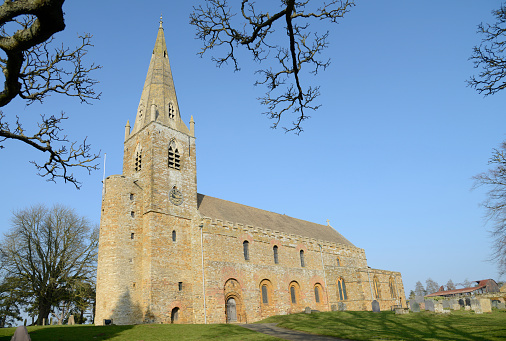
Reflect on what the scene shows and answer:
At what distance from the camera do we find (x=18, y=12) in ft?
19.2

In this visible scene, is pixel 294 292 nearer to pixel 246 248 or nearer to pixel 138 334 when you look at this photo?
pixel 246 248

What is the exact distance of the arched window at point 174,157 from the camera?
2993 centimetres

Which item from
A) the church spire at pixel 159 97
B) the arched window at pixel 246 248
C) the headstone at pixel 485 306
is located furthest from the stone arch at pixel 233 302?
the headstone at pixel 485 306

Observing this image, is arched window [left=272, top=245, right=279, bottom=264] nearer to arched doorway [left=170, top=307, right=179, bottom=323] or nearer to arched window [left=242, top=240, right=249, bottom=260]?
arched window [left=242, top=240, right=249, bottom=260]

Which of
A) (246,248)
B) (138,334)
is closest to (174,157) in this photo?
(246,248)

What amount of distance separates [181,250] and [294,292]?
13.6 metres

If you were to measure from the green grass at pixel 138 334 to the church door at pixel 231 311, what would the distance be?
8422mm

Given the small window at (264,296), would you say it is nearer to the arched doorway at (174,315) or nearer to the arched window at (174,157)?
the arched doorway at (174,315)

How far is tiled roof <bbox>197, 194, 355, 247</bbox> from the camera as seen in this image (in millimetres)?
33188

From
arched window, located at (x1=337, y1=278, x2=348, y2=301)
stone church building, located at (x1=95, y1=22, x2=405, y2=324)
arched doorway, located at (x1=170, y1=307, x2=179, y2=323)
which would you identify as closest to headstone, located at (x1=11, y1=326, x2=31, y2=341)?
stone church building, located at (x1=95, y1=22, x2=405, y2=324)

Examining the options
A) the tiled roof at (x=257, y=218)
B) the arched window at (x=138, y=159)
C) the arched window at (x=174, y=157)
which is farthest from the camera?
the tiled roof at (x=257, y=218)

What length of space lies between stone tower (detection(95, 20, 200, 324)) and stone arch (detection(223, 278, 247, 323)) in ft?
11.3

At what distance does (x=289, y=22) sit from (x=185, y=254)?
23.8m

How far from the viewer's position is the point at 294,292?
34.8m
